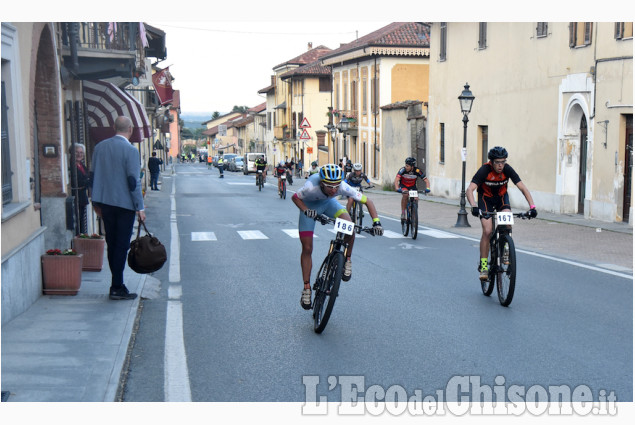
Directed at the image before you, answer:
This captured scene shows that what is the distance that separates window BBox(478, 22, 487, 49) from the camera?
2825 cm

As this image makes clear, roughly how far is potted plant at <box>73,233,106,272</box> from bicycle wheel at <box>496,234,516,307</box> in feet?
17.9

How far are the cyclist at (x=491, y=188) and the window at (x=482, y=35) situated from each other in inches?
772

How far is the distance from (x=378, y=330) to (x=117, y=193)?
11.0 feet

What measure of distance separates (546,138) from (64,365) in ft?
65.7

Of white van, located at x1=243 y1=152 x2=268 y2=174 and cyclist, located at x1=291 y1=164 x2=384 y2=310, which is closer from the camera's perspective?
cyclist, located at x1=291 y1=164 x2=384 y2=310

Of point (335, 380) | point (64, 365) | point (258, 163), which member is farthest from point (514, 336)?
point (258, 163)

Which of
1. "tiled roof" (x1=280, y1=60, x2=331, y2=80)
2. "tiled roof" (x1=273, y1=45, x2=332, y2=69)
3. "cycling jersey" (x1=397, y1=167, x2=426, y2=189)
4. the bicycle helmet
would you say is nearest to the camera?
the bicycle helmet

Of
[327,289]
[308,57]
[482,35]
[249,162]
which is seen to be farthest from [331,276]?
[308,57]

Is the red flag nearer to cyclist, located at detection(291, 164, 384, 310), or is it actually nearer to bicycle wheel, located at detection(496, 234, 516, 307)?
bicycle wheel, located at detection(496, 234, 516, 307)

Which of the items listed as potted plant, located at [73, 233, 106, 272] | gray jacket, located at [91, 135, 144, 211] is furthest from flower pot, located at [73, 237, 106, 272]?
gray jacket, located at [91, 135, 144, 211]

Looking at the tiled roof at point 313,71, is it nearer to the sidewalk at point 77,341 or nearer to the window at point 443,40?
the window at point 443,40

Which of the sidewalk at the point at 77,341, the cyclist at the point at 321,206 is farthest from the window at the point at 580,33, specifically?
the cyclist at the point at 321,206

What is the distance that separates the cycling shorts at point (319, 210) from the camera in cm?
822

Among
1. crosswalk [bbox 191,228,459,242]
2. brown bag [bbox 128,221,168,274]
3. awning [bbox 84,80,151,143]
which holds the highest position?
awning [bbox 84,80,151,143]
